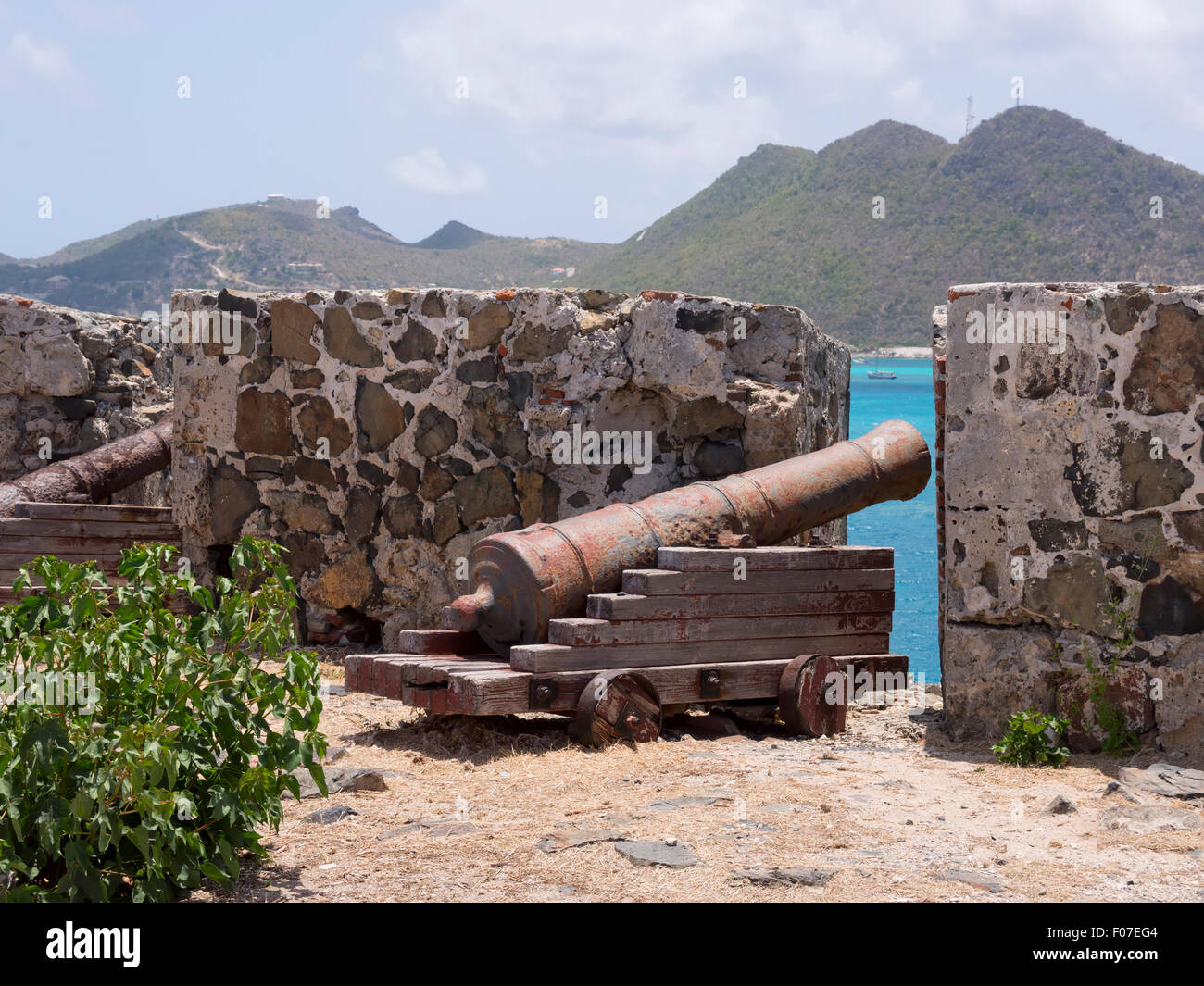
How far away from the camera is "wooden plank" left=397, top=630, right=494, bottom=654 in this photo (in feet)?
18.6

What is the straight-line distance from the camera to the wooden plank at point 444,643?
18.6 ft

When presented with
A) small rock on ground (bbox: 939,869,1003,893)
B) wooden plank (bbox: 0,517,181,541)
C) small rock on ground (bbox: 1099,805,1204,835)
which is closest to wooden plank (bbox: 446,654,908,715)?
small rock on ground (bbox: 1099,805,1204,835)

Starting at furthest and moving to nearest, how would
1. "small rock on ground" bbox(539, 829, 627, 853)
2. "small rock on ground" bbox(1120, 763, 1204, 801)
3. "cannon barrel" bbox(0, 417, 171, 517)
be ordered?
"cannon barrel" bbox(0, 417, 171, 517) → "small rock on ground" bbox(1120, 763, 1204, 801) → "small rock on ground" bbox(539, 829, 627, 853)

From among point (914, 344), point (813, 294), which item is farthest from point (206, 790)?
point (813, 294)

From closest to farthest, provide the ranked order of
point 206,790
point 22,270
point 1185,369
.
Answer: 1. point 206,790
2. point 1185,369
3. point 22,270

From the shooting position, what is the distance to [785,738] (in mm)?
5684

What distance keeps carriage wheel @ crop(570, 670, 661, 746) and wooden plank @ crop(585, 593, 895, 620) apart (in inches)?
10.8

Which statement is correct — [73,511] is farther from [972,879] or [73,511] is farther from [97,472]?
[972,879]

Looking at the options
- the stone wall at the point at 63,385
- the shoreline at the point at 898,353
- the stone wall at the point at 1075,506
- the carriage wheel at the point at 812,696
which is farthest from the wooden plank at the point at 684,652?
the shoreline at the point at 898,353

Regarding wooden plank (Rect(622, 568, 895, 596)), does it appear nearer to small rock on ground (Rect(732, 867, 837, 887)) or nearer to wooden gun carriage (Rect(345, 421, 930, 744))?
wooden gun carriage (Rect(345, 421, 930, 744))

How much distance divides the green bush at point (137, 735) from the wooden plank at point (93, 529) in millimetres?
4809

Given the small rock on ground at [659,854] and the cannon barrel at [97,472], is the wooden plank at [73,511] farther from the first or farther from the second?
the small rock on ground at [659,854]
